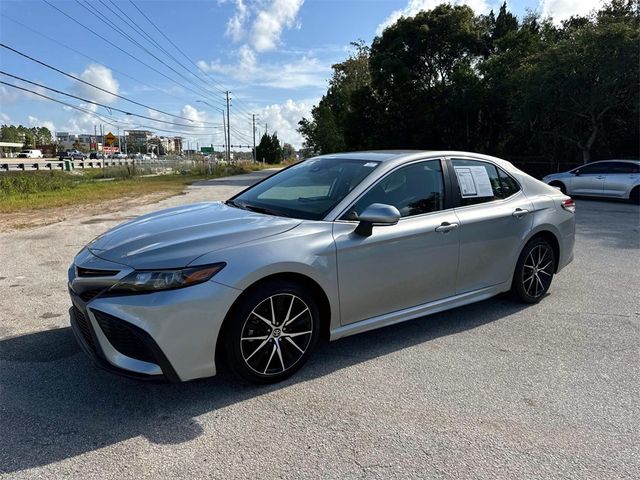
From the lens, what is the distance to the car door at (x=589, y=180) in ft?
50.1

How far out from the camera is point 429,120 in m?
31.4

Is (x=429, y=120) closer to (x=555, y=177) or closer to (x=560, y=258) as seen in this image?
(x=555, y=177)

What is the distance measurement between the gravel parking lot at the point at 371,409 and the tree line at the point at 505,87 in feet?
57.3

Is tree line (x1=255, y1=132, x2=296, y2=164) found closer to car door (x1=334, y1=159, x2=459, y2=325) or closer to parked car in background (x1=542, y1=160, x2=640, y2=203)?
parked car in background (x1=542, y1=160, x2=640, y2=203)

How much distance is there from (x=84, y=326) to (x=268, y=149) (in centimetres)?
8712

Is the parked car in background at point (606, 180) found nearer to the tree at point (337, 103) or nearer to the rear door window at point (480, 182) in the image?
the rear door window at point (480, 182)

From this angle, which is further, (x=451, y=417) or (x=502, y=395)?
(x=502, y=395)

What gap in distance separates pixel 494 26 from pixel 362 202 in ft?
115

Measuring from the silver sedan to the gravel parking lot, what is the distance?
30 cm

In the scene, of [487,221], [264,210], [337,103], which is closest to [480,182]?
[487,221]

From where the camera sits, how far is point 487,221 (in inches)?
174

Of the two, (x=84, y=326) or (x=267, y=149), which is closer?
(x=84, y=326)

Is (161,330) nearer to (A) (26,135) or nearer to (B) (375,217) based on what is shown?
(B) (375,217)

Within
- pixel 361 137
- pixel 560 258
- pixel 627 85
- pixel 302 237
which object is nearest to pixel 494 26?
pixel 361 137
